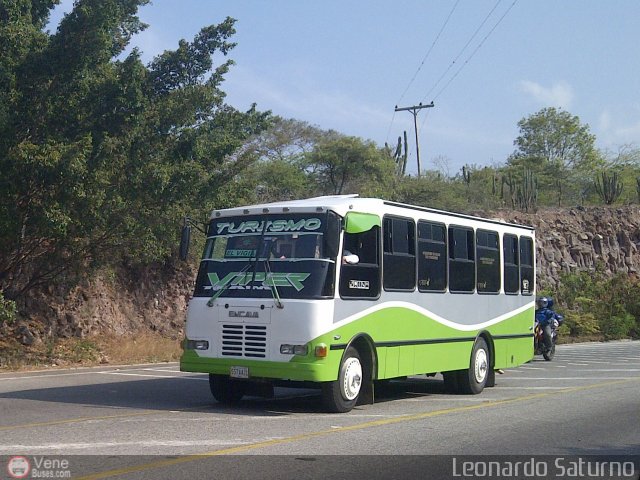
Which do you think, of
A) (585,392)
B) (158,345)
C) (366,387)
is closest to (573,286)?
(158,345)

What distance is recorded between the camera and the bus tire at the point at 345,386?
11.6m

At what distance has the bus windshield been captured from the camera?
11625mm

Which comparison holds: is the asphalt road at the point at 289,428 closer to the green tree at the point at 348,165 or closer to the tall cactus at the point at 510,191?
the green tree at the point at 348,165

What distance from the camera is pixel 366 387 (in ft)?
40.9

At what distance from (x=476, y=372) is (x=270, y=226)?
5.29 metres

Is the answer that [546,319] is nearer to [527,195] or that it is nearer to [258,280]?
[258,280]

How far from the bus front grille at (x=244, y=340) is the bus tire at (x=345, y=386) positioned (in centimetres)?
103

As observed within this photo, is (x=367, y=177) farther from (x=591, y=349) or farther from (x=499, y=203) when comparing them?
(x=591, y=349)

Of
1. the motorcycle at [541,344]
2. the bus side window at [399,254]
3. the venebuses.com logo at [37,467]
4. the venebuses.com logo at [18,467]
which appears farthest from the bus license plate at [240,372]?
the motorcycle at [541,344]

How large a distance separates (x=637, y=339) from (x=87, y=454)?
3253 cm

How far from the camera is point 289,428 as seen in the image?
410 inches

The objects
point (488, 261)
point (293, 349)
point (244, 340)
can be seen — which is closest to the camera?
point (293, 349)

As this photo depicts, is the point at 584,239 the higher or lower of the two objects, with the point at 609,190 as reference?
lower

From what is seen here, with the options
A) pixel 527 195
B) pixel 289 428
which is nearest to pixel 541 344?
pixel 289 428
